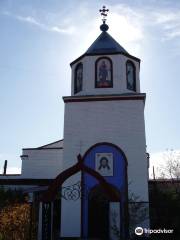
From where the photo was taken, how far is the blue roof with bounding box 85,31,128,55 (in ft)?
59.0

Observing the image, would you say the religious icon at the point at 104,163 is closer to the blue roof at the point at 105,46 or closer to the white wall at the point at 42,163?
the blue roof at the point at 105,46

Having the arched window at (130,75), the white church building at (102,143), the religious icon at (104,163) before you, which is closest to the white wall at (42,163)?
the white church building at (102,143)

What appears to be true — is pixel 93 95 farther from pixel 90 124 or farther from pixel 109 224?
pixel 109 224

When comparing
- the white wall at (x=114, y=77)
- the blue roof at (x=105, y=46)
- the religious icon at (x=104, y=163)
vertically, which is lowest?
the religious icon at (x=104, y=163)

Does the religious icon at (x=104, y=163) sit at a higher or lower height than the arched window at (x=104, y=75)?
lower

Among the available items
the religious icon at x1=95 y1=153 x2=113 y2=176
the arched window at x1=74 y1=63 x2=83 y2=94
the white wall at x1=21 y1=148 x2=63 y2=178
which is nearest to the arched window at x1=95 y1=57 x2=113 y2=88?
the arched window at x1=74 y1=63 x2=83 y2=94

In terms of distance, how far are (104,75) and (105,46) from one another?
1.70 meters

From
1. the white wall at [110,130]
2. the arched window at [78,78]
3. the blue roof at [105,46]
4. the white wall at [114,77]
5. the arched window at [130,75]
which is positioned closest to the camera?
the white wall at [110,130]

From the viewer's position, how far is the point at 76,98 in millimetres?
17594

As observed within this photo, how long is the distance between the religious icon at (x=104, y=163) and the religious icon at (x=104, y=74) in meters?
3.42

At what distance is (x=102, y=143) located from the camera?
16812 mm

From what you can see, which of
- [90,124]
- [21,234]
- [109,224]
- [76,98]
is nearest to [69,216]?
[109,224]

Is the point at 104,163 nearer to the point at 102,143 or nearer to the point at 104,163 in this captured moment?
the point at 104,163

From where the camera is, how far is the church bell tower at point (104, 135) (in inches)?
629
